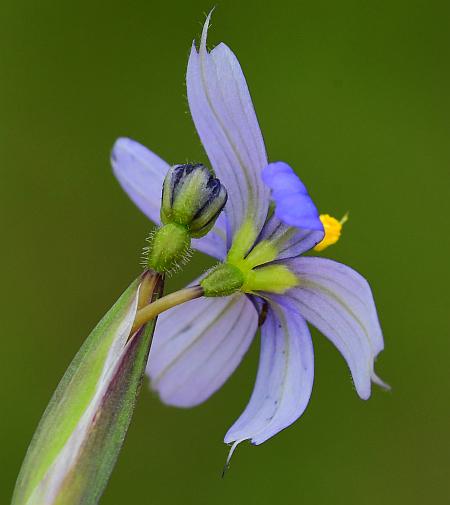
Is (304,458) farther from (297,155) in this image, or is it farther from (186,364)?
(186,364)

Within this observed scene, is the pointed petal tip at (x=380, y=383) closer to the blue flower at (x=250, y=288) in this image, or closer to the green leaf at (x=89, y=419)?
the blue flower at (x=250, y=288)

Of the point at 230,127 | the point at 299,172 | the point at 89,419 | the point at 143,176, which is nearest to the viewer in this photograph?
the point at 89,419

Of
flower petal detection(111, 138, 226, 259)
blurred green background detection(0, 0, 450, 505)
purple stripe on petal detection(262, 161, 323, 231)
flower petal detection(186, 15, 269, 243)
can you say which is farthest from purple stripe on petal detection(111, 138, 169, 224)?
blurred green background detection(0, 0, 450, 505)

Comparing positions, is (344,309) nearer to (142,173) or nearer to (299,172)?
(142,173)

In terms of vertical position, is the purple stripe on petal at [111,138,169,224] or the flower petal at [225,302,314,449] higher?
the purple stripe on petal at [111,138,169,224]

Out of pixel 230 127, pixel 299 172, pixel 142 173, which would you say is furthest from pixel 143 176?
pixel 299 172

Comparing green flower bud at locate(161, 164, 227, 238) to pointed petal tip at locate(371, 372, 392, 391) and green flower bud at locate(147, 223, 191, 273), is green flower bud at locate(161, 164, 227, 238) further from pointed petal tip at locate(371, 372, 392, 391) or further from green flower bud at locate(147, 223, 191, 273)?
pointed petal tip at locate(371, 372, 392, 391)
